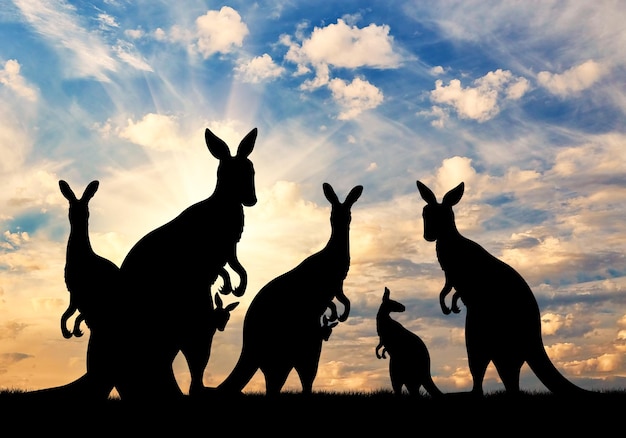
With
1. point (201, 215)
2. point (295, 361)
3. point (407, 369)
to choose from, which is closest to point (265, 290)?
point (295, 361)

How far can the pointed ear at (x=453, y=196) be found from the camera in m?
9.15

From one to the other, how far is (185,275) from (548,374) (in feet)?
14.4

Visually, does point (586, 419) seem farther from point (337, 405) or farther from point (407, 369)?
point (407, 369)

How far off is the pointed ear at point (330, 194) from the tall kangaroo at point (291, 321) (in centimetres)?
47

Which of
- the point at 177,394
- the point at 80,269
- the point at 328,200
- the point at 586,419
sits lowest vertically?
the point at 586,419

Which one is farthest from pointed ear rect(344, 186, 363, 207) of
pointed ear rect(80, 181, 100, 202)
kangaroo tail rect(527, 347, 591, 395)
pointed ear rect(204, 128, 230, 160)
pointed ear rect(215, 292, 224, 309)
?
pointed ear rect(80, 181, 100, 202)

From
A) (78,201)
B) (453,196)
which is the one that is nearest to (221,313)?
(78,201)

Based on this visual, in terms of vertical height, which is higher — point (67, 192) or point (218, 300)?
point (67, 192)

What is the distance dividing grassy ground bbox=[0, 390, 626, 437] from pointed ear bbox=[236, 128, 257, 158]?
2.66 metres

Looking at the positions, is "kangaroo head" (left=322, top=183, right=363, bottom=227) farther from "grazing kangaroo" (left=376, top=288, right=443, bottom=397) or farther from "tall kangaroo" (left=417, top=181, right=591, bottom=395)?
"grazing kangaroo" (left=376, top=288, right=443, bottom=397)

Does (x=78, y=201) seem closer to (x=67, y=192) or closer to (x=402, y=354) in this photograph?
(x=67, y=192)

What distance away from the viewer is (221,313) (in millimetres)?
7930

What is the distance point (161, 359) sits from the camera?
716 centimetres

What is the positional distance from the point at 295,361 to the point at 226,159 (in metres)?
2.54
